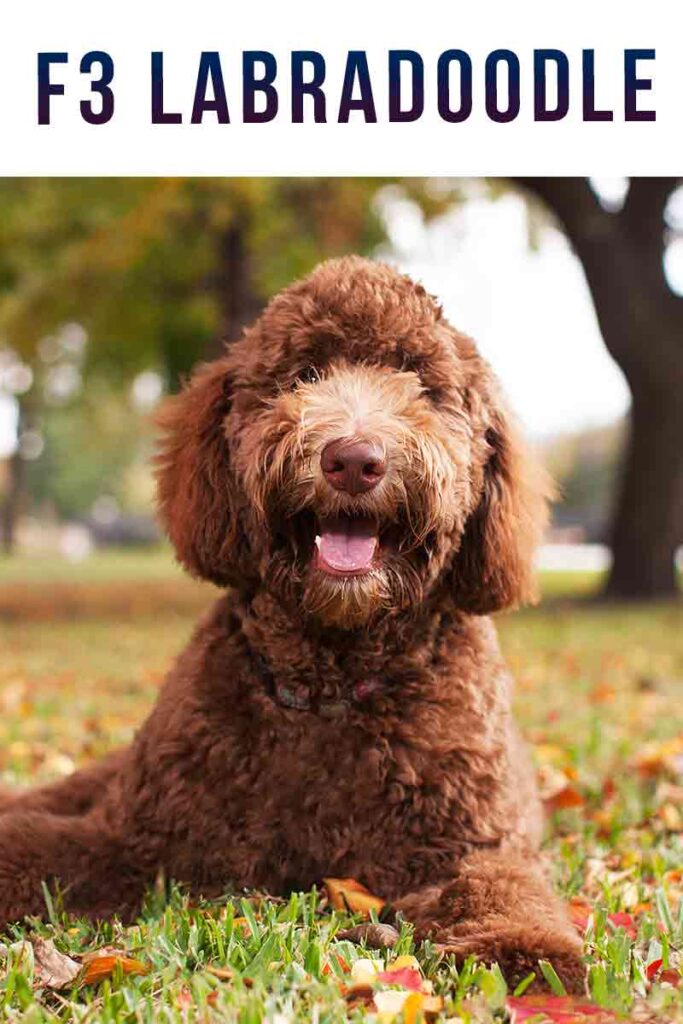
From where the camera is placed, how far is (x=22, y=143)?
16.0ft

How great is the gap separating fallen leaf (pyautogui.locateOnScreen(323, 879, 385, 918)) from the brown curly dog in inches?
1.5

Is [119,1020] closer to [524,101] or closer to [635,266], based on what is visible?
[524,101]

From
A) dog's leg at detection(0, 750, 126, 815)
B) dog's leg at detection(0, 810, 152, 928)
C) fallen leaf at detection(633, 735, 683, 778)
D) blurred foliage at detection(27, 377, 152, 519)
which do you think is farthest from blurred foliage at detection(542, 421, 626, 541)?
dog's leg at detection(0, 810, 152, 928)

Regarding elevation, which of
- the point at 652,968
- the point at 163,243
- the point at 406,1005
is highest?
the point at 163,243

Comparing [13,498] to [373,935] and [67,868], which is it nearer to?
[67,868]

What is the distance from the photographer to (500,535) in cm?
332

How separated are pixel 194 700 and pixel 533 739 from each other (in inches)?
118

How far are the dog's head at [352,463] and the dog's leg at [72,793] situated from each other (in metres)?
0.89

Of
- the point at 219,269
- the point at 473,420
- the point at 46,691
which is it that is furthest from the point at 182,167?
the point at 219,269

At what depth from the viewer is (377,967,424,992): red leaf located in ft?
8.40

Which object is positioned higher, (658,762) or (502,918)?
(502,918)

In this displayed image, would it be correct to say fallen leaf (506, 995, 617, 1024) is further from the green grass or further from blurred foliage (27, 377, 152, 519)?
blurred foliage (27, 377, 152, 519)

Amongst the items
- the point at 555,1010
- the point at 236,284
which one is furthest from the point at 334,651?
the point at 236,284

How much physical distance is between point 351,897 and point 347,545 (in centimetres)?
88
